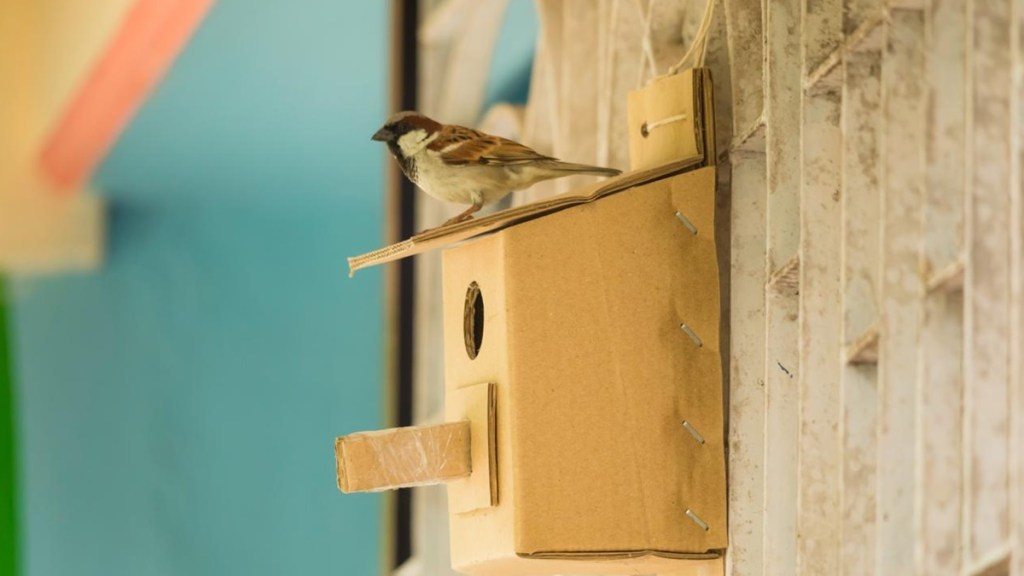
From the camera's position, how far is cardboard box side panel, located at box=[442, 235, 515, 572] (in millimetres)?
1732

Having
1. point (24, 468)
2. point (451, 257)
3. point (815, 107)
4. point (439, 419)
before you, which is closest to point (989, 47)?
point (815, 107)

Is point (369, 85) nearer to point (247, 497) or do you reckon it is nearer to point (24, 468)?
point (247, 497)

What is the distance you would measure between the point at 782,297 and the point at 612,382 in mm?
226

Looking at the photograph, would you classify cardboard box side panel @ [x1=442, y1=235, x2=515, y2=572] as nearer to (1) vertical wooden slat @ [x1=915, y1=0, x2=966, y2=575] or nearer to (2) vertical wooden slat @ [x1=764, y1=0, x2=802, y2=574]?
(2) vertical wooden slat @ [x1=764, y1=0, x2=802, y2=574]

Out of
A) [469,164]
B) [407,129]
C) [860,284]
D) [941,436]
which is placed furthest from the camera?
[407,129]

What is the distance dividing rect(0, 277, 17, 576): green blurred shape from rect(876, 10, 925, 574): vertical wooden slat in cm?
392

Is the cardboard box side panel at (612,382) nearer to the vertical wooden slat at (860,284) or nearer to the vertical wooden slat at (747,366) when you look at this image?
the vertical wooden slat at (747,366)

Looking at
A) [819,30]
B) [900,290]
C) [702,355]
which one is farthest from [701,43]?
[900,290]

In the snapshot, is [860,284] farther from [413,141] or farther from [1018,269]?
[413,141]

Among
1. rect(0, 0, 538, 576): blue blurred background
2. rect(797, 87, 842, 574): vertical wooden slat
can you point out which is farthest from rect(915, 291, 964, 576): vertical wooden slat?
rect(0, 0, 538, 576): blue blurred background

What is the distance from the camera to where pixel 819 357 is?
61.5 inches

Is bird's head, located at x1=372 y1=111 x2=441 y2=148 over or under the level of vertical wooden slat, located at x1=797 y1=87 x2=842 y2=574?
over

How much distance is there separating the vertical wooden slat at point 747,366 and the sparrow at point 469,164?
31 cm

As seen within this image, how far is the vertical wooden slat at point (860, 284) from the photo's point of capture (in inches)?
57.0
